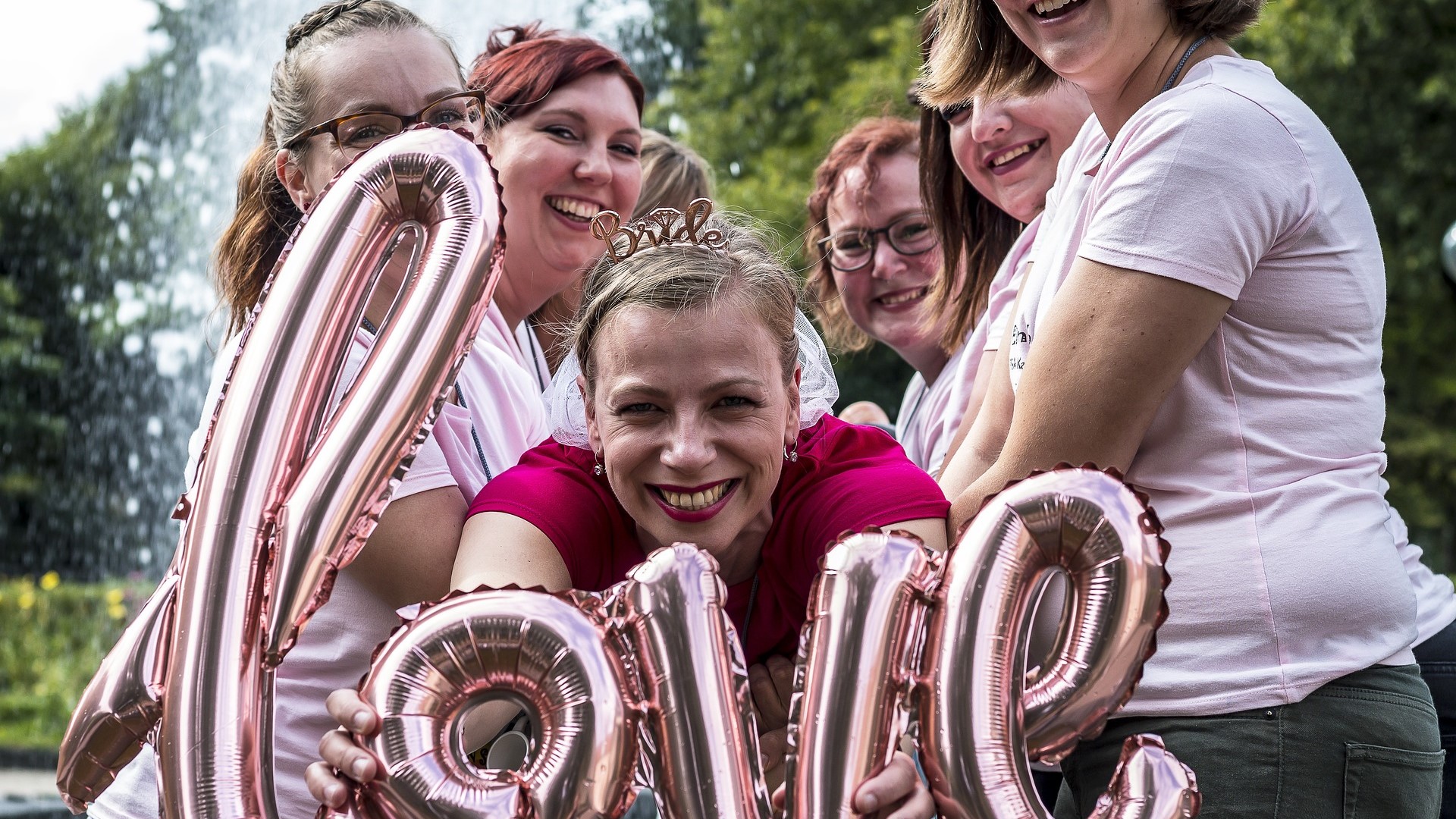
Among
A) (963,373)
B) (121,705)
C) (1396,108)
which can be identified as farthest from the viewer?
(1396,108)

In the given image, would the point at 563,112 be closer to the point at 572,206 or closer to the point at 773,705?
the point at 572,206

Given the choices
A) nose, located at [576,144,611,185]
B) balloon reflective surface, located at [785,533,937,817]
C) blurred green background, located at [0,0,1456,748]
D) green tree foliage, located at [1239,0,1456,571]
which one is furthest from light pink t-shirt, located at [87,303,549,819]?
green tree foliage, located at [1239,0,1456,571]

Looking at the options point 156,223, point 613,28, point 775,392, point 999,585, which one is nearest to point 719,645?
point 999,585

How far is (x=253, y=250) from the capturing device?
9.23ft

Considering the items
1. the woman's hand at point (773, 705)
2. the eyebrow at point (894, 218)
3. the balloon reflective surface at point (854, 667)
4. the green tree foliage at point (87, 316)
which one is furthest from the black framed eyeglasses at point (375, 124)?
the green tree foliage at point (87, 316)

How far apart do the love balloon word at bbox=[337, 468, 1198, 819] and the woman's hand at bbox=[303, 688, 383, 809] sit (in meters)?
0.02

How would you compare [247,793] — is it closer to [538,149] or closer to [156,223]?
[538,149]

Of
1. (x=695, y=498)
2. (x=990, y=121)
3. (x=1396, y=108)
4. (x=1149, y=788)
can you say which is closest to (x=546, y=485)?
(x=695, y=498)

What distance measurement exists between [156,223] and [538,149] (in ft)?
55.0

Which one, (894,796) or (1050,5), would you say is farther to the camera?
(1050,5)

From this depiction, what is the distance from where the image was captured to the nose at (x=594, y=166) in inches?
140

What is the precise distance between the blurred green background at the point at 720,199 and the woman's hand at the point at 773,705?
8.75m

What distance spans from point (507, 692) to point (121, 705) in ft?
1.59

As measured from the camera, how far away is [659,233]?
7.79 feet
